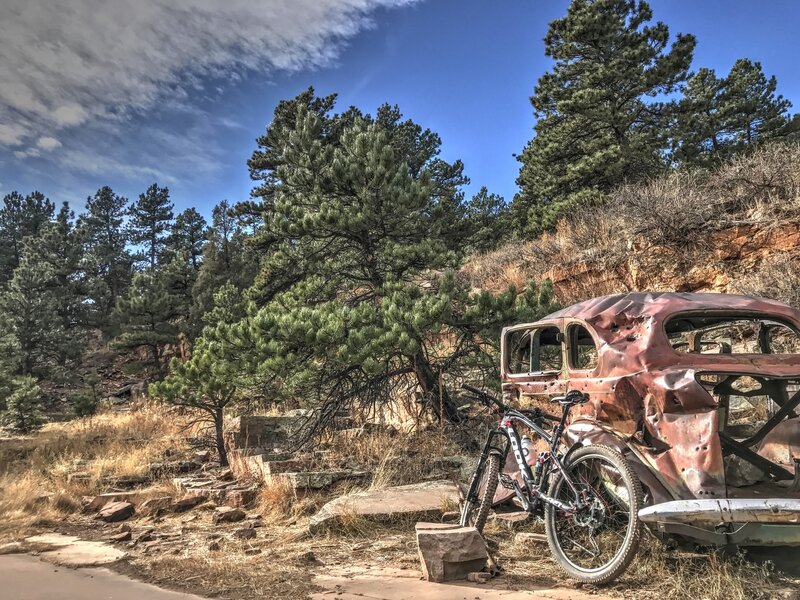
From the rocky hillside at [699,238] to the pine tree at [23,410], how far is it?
18387 mm

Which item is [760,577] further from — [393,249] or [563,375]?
[393,249]

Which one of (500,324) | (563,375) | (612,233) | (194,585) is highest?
(612,233)

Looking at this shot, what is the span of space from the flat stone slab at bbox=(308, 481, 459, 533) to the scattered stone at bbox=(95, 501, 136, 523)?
3.54 m

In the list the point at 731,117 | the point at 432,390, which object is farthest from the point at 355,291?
the point at 731,117

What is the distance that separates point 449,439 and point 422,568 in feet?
16.5

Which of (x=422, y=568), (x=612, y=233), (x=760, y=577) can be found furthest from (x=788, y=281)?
(x=422, y=568)

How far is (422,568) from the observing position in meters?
3.97

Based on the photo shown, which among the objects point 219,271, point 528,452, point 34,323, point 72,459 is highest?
point 219,271

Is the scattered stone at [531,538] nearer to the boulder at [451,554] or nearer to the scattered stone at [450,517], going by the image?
the boulder at [451,554]

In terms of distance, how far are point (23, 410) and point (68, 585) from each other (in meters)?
18.1

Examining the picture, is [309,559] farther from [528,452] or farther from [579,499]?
[579,499]

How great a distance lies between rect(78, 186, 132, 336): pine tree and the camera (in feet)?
124

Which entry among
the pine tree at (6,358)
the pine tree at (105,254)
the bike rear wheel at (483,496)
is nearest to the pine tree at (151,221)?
the pine tree at (105,254)

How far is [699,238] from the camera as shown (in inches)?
456
